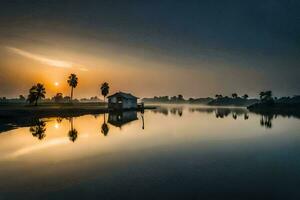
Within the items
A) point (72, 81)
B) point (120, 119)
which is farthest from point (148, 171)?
point (72, 81)

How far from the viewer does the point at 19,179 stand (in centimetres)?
1503

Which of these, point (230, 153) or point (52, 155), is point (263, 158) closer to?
point (230, 153)

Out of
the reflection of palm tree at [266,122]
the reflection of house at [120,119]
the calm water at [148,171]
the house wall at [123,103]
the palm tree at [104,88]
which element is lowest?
the calm water at [148,171]

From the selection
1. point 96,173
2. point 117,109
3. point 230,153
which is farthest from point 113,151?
point 117,109

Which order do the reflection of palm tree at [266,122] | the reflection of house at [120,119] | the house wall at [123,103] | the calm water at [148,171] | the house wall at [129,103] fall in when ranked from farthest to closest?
1. the house wall at [129,103]
2. the house wall at [123,103]
3. the reflection of house at [120,119]
4. the reflection of palm tree at [266,122]
5. the calm water at [148,171]

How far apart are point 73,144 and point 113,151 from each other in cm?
626

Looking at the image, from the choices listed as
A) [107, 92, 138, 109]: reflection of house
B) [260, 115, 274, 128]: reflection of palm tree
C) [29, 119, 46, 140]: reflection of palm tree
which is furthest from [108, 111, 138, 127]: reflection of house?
[260, 115, 274, 128]: reflection of palm tree

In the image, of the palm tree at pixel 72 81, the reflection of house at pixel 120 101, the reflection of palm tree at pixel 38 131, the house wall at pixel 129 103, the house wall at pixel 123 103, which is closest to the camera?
the reflection of palm tree at pixel 38 131

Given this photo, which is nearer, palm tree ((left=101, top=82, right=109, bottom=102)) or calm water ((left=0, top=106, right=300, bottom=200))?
calm water ((left=0, top=106, right=300, bottom=200))

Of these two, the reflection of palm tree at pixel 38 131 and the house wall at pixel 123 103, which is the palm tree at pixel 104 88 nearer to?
the house wall at pixel 123 103

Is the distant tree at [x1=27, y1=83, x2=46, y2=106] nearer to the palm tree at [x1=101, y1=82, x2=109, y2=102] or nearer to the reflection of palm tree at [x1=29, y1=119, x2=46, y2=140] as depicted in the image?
the palm tree at [x1=101, y1=82, x2=109, y2=102]

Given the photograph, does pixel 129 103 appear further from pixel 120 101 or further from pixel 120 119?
pixel 120 119

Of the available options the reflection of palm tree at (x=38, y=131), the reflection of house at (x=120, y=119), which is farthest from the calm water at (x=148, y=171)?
the reflection of house at (x=120, y=119)

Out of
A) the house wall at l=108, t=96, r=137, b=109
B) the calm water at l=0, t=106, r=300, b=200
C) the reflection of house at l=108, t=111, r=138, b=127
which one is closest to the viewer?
the calm water at l=0, t=106, r=300, b=200
